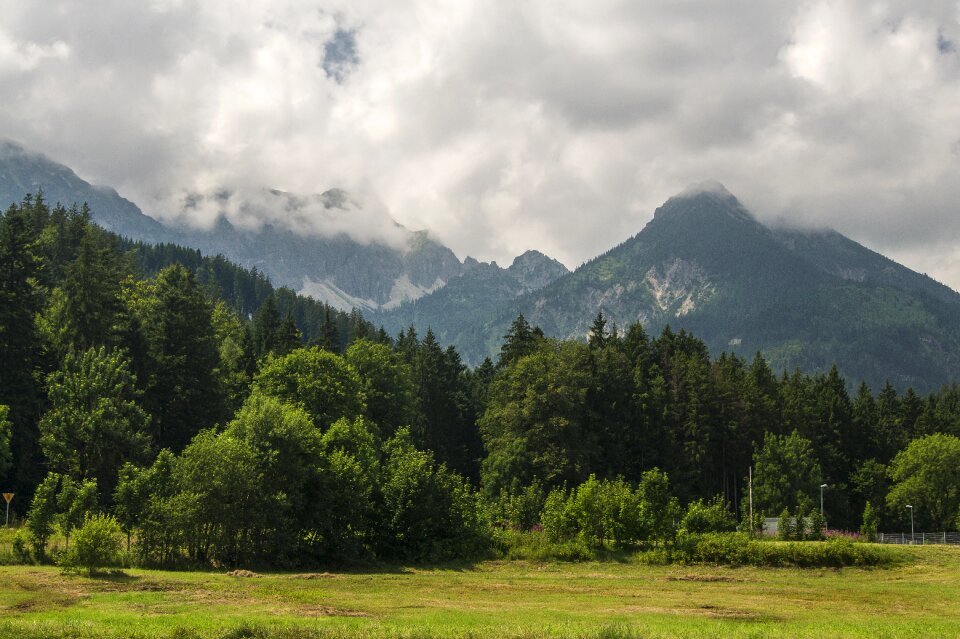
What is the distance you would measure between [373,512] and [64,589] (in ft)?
75.0

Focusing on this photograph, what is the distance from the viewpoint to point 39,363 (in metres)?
73.4

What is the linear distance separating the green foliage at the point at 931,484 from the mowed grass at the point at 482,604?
170 feet

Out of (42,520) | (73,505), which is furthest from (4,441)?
(42,520)

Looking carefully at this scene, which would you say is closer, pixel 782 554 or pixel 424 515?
pixel 782 554

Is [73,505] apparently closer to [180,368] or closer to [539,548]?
[539,548]

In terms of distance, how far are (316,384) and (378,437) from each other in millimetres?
8035

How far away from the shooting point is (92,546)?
3778 centimetres

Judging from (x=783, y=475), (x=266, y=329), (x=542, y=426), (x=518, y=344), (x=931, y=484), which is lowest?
(x=931, y=484)

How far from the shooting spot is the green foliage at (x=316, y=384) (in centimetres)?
7381

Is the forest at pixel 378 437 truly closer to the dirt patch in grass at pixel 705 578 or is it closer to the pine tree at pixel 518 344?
the pine tree at pixel 518 344

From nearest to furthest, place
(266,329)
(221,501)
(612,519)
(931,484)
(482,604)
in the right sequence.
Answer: (482,604)
(221,501)
(612,519)
(931,484)
(266,329)

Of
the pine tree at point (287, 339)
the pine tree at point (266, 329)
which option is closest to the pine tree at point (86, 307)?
the pine tree at point (287, 339)

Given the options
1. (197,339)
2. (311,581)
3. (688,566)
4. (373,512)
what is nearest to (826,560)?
(688,566)

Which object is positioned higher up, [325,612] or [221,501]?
[221,501]
